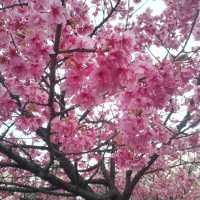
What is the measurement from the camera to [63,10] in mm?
3018

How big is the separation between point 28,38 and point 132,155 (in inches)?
143

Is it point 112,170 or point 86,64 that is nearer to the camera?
point 86,64

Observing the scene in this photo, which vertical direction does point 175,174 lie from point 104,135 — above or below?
above

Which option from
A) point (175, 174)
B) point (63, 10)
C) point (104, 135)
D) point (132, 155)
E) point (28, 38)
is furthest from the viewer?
point (175, 174)

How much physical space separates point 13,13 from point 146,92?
169cm

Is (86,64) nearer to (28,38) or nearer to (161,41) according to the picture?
(28,38)

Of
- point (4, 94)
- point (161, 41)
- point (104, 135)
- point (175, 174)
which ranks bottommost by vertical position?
point (4, 94)

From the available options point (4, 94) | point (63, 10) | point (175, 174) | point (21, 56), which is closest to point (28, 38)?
point (21, 56)

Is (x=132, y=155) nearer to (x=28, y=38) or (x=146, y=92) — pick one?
(x=146, y=92)

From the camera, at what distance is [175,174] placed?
15320 millimetres

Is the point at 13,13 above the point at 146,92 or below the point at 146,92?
above

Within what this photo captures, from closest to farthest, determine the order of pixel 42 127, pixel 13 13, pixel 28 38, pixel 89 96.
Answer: pixel 28 38
pixel 89 96
pixel 13 13
pixel 42 127

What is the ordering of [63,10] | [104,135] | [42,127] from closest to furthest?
[63,10] < [42,127] < [104,135]

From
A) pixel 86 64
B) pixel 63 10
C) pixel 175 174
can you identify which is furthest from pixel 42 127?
pixel 175 174
